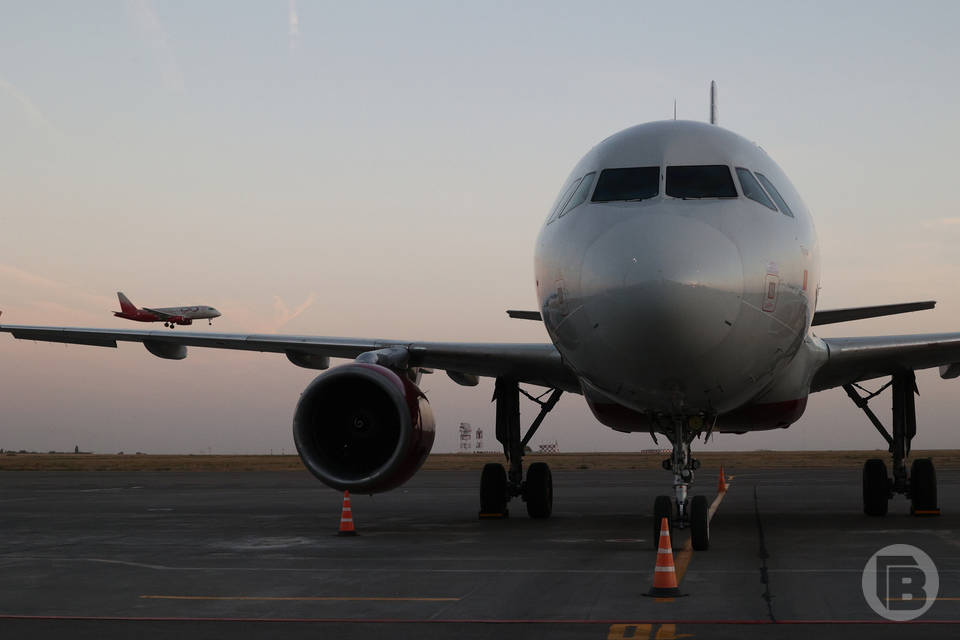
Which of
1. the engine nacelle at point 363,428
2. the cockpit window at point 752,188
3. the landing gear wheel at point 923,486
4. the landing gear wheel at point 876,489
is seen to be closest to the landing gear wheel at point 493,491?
the engine nacelle at point 363,428

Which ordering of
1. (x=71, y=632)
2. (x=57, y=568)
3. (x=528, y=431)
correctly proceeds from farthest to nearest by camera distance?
1. (x=528, y=431)
2. (x=57, y=568)
3. (x=71, y=632)

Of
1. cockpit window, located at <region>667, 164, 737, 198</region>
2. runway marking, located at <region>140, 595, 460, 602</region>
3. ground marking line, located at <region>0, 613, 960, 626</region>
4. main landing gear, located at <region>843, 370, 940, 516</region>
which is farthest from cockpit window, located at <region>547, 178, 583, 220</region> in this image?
main landing gear, located at <region>843, 370, 940, 516</region>

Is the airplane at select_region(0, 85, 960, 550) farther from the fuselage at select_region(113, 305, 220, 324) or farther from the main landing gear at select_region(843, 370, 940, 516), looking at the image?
the fuselage at select_region(113, 305, 220, 324)

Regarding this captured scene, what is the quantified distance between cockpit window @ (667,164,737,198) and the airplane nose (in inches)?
33.6

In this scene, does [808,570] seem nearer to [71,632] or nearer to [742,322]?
[742,322]

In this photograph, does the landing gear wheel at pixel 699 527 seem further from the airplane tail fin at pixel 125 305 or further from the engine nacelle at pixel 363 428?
the airplane tail fin at pixel 125 305

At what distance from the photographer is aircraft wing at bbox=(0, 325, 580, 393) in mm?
15875

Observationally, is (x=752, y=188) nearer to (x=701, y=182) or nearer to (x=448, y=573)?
(x=701, y=182)

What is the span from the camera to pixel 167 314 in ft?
312

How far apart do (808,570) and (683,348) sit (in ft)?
7.60

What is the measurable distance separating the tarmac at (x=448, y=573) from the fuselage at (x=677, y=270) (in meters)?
1.81

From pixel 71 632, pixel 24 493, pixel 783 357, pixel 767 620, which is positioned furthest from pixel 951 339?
pixel 24 493

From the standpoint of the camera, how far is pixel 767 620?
7648 mm

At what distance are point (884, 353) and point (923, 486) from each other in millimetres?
2697
